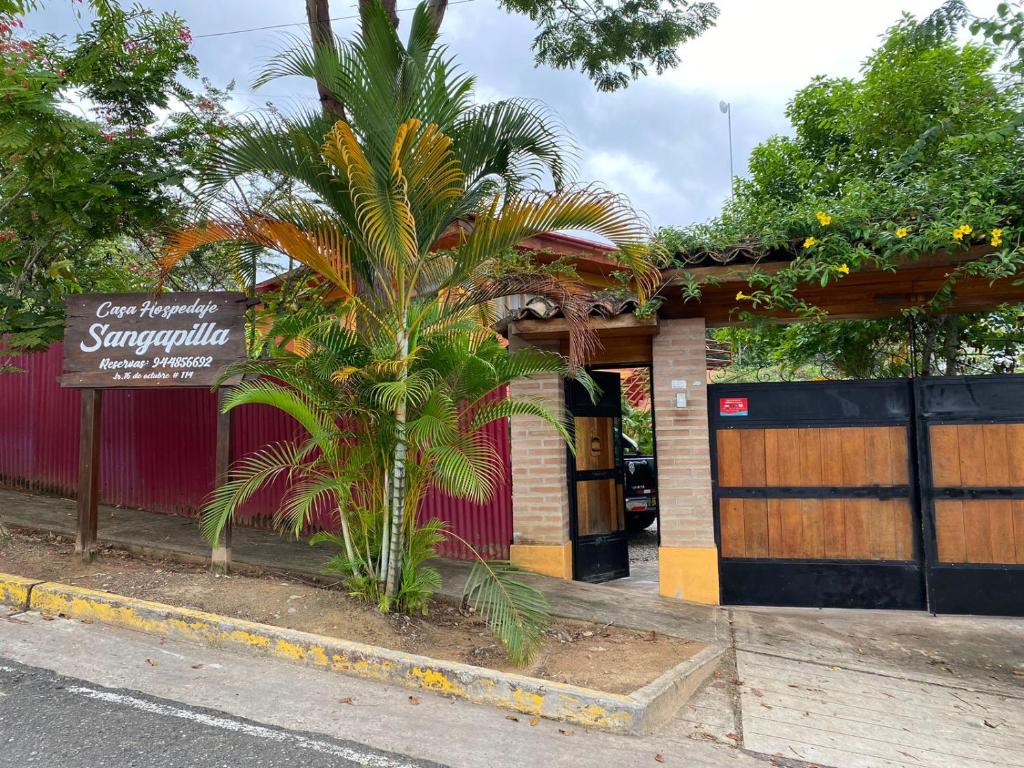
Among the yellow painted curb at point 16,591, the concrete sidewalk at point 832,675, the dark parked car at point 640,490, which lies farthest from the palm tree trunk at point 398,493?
the dark parked car at point 640,490

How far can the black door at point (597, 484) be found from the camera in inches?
279

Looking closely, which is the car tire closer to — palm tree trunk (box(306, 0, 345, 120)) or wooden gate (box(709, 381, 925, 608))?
wooden gate (box(709, 381, 925, 608))

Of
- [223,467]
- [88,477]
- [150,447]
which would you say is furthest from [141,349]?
[150,447]

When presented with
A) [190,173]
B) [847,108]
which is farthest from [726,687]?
[847,108]

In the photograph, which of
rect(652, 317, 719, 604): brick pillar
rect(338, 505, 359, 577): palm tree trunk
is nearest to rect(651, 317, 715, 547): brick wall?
rect(652, 317, 719, 604): brick pillar

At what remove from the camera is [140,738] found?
3346 mm

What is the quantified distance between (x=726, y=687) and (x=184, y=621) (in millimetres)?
3695

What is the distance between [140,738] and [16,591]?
2.89 m

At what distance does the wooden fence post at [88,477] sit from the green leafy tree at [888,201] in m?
5.45

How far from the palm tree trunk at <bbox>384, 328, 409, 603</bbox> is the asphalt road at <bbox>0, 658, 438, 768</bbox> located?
1661 mm

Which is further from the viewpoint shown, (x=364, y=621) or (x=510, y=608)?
(x=364, y=621)

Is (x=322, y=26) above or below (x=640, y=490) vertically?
above

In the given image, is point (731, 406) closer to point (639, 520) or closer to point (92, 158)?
point (639, 520)

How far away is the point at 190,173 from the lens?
6926 millimetres
